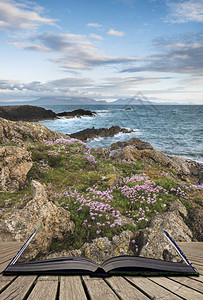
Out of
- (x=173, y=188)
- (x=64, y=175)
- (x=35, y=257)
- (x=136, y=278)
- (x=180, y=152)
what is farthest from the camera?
(x=180, y=152)

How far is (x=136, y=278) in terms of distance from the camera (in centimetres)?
184

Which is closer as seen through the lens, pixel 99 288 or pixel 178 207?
pixel 99 288

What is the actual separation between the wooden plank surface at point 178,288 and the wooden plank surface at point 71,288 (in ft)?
2.57

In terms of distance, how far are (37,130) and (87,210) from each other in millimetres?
10100

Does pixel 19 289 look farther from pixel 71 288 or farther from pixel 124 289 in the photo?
pixel 124 289

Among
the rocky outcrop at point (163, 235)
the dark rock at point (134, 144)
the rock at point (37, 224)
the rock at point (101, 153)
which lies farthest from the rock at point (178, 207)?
the dark rock at point (134, 144)

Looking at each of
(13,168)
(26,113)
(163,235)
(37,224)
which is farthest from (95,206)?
(26,113)

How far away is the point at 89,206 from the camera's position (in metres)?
6.37

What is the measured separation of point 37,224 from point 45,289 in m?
3.66

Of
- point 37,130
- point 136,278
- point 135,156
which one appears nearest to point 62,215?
point 136,278

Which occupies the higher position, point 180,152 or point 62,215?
point 62,215

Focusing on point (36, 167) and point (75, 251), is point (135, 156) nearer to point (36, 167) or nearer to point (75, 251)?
point (36, 167)

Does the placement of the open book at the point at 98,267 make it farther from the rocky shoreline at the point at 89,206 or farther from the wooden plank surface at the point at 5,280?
the rocky shoreline at the point at 89,206

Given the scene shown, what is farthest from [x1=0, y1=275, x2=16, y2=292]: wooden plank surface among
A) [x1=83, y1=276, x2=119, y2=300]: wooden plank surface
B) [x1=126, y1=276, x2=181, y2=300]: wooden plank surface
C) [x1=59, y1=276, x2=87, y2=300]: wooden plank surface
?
[x1=126, y1=276, x2=181, y2=300]: wooden plank surface
